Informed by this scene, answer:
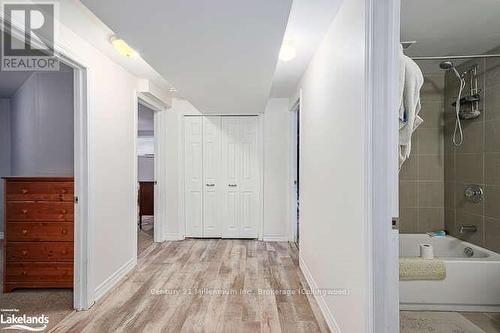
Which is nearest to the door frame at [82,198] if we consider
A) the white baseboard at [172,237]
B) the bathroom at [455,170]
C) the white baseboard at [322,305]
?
the white baseboard at [322,305]

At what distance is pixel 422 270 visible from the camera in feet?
7.84

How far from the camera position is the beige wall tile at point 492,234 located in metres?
2.60

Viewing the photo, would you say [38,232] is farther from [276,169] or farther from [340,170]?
[276,169]

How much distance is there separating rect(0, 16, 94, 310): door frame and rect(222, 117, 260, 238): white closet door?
2485 millimetres

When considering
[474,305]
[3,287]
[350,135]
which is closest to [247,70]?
[350,135]

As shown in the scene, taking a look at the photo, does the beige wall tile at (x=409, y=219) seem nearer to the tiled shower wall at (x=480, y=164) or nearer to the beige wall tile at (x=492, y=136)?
the tiled shower wall at (x=480, y=164)

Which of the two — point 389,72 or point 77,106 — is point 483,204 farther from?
point 77,106

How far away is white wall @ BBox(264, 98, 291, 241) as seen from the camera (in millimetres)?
4699

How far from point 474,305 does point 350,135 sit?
1952 millimetres

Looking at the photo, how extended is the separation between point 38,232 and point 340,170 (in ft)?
9.05

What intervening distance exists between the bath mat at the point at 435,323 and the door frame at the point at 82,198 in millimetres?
2559

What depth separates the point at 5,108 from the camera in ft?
16.3

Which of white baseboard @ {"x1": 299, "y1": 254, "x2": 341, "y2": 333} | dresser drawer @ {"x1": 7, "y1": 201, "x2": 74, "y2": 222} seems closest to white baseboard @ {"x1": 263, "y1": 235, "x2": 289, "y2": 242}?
white baseboard @ {"x1": 299, "y1": 254, "x2": 341, "y2": 333}

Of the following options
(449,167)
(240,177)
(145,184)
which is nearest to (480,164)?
(449,167)
